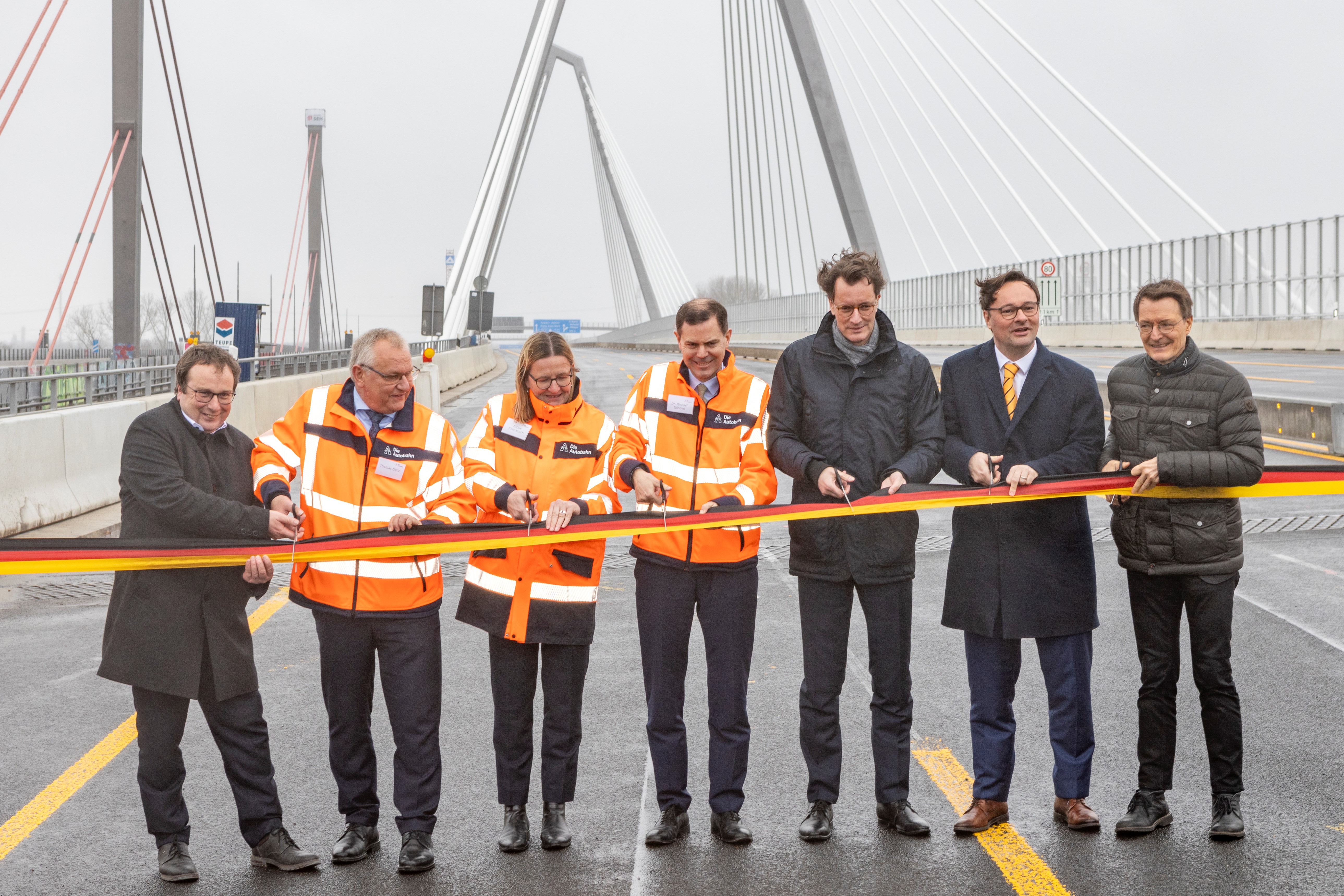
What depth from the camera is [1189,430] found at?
4.55 metres

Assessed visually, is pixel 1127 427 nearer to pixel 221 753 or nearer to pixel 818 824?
pixel 818 824

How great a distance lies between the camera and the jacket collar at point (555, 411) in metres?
4.53

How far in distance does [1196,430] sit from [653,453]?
79.6 inches

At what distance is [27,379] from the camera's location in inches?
501

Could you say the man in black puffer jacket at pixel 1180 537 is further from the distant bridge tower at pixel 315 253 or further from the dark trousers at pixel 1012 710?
the distant bridge tower at pixel 315 253

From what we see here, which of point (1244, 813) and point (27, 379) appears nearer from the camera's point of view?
point (1244, 813)

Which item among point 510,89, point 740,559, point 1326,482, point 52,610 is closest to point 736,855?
point 740,559

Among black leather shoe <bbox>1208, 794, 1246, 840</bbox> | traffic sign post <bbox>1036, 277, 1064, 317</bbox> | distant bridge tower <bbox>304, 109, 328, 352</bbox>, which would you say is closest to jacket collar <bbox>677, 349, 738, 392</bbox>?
black leather shoe <bbox>1208, 794, 1246, 840</bbox>

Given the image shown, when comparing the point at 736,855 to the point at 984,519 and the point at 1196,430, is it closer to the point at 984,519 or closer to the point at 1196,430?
the point at 984,519

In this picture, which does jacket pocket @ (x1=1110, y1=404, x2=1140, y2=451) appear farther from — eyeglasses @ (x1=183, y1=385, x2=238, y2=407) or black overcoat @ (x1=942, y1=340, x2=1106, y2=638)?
eyeglasses @ (x1=183, y1=385, x2=238, y2=407)

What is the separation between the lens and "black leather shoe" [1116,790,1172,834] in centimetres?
434

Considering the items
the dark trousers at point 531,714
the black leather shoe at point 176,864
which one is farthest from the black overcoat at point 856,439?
the black leather shoe at point 176,864

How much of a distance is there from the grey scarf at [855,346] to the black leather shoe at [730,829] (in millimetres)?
1726

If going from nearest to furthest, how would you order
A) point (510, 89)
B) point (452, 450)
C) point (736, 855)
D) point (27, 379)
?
point (736, 855) → point (452, 450) → point (27, 379) → point (510, 89)
